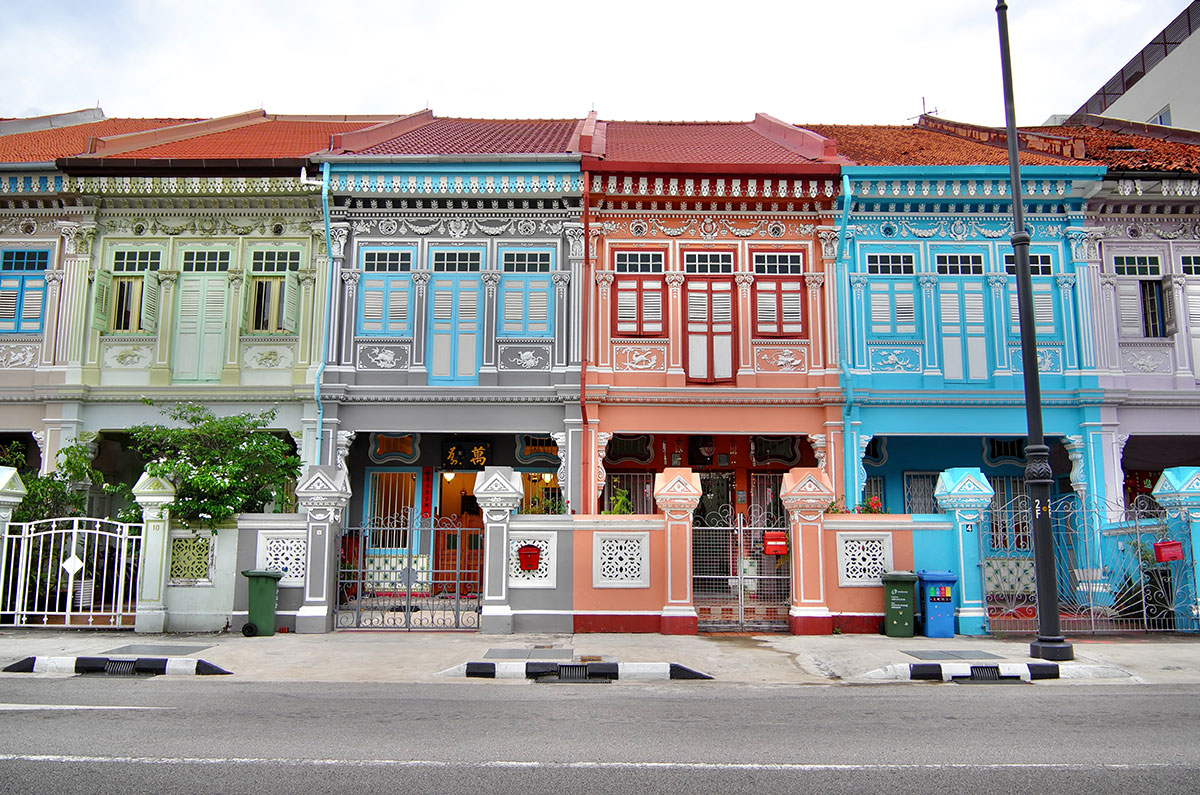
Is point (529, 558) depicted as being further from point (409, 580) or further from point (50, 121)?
point (50, 121)

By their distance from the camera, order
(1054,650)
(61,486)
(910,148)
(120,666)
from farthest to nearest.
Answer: (910,148)
(61,486)
(1054,650)
(120,666)

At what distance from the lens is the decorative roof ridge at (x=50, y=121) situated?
73.6 ft

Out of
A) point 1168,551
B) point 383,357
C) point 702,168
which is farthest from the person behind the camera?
point 383,357

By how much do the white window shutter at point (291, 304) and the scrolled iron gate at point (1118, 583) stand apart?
12.5 meters

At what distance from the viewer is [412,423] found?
17234 mm

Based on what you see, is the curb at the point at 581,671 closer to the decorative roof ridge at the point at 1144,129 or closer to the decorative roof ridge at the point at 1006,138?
the decorative roof ridge at the point at 1006,138

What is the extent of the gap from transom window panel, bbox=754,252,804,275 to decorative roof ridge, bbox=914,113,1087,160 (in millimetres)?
4401

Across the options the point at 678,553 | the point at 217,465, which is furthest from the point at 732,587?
the point at 217,465

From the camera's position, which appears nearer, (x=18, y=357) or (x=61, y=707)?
(x=61, y=707)

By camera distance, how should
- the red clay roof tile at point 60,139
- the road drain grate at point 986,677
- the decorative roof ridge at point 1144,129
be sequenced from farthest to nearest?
the decorative roof ridge at point 1144,129 → the red clay roof tile at point 60,139 → the road drain grate at point 986,677

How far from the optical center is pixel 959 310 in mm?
17625

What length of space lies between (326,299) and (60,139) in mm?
8658

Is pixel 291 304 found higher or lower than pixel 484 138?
lower

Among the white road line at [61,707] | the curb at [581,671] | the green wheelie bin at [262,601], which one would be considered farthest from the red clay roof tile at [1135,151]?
the white road line at [61,707]
